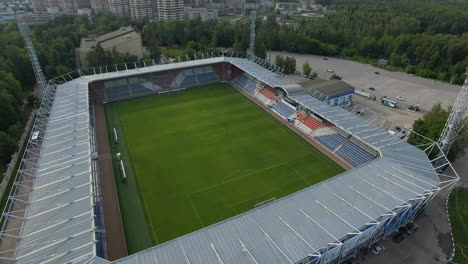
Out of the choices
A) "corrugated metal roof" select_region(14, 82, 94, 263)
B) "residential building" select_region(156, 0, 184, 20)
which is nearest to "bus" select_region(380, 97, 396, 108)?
"corrugated metal roof" select_region(14, 82, 94, 263)

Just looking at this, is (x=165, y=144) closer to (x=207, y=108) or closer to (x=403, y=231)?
(x=207, y=108)

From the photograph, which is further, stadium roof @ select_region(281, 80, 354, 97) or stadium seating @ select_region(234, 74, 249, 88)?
stadium seating @ select_region(234, 74, 249, 88)

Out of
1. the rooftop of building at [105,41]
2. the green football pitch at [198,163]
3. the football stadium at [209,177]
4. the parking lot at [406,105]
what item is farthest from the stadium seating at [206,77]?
the rooftop of building at [105,41]

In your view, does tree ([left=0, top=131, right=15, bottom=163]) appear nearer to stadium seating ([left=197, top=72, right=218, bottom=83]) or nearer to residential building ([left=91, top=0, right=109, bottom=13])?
stadium seating ([left=197, top=72, right=218, bottom=83])

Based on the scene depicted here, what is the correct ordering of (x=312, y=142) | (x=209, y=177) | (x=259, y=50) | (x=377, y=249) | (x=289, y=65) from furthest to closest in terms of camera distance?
(x=259, y=50), (x=289, y=65), (x=312, y=142), (x=209, y=177), (x=377, y=249)

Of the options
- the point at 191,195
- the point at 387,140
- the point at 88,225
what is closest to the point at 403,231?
the point at 387,140

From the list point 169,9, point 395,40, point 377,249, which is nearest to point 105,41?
point 169,9

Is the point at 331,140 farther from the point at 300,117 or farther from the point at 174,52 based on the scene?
the point at 174,52
